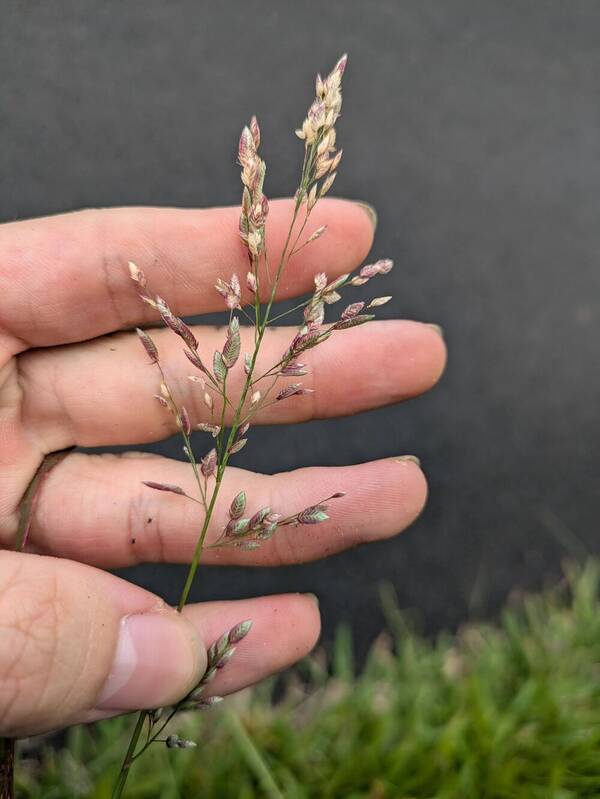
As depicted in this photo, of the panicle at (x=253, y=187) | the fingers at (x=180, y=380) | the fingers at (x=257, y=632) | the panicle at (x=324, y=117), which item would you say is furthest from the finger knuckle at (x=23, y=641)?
the panicle at (x=324, y=117)

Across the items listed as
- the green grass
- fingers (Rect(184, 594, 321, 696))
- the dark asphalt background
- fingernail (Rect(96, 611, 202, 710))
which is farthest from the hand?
the dark asphalt background

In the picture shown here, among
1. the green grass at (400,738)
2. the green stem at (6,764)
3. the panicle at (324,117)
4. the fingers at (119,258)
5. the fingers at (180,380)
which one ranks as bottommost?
the green grass at (400,738)

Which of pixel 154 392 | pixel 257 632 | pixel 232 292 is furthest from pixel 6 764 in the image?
pixel 232 292

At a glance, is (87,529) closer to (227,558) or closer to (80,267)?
(227,558)

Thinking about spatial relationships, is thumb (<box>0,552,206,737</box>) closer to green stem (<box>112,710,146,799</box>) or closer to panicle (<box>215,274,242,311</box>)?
green stem (<box>112,710,146,799</box>)

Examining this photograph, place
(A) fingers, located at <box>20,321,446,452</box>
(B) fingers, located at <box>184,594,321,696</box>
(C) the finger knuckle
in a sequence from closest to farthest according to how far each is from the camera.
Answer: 1. (C) the finger knuckle
2. (B) fingers, located at <box>184,594,321,696</box>
3. (A) fingers, located at <box>20,321,446,452</box>

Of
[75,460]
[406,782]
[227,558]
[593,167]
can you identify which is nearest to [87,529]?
[75,460]

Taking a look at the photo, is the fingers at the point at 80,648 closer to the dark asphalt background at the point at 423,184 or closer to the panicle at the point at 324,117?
the panicle at the point at 324,117
